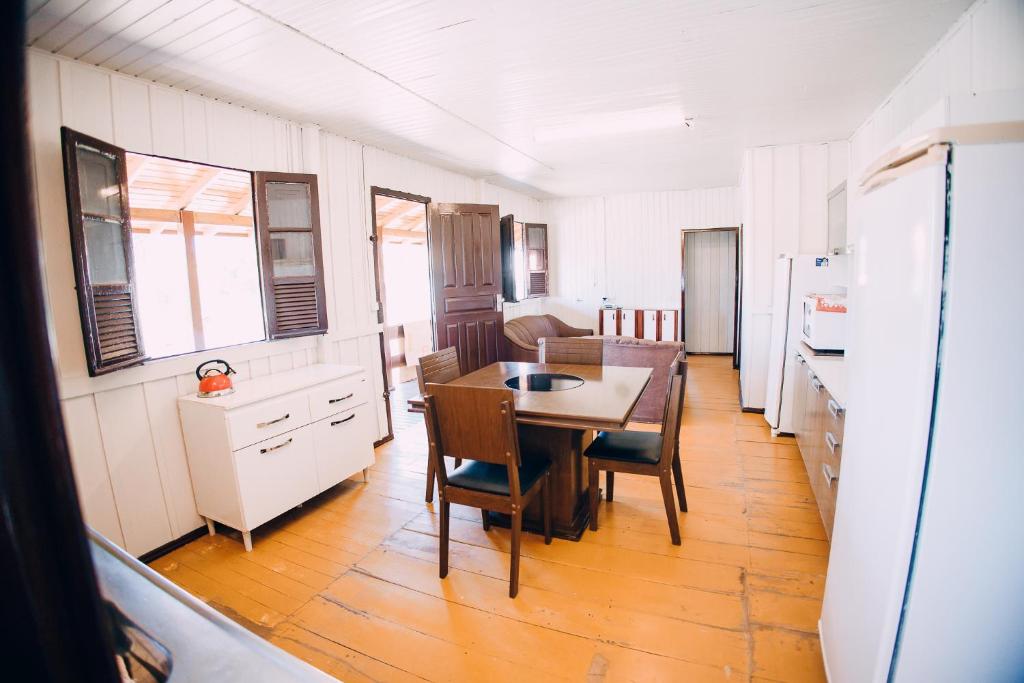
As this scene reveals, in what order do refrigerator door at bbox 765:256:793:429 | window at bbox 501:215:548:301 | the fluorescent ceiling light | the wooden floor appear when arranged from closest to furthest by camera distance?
the wooden floor → the fluorescent ceiling light → refrigerator door at bbox 765:256:793:429 → window at bbox 501:215:548:301

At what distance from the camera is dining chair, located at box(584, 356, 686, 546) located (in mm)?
2533

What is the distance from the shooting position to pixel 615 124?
383cm

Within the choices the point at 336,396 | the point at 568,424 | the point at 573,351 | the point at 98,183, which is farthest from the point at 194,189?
the point at 568,424

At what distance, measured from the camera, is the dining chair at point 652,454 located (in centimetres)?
253

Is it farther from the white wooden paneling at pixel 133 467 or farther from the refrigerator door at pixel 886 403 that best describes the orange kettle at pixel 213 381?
the refrigerator door at pixel 886 403

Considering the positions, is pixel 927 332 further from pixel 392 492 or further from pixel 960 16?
pixel 392 492

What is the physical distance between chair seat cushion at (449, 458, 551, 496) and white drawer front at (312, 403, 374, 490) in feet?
3.68

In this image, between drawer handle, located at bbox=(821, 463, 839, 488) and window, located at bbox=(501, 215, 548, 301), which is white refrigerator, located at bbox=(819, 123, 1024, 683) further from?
window, located at bbox=(501, 215, 548, 301)

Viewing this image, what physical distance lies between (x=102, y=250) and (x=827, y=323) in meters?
4.24

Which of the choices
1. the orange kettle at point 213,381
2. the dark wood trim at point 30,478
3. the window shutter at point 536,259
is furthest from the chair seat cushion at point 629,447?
the window shutter at point 536,259

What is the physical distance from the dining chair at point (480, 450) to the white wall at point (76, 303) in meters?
1.50

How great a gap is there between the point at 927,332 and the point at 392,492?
3085 mm

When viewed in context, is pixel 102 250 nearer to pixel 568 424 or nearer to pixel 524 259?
pixel 568 424

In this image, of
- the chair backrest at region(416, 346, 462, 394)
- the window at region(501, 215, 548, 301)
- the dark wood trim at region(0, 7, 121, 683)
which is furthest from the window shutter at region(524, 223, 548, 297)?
the dark wood trim at region(0, 7, 121, 683)
